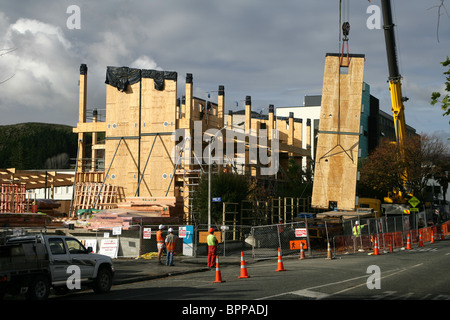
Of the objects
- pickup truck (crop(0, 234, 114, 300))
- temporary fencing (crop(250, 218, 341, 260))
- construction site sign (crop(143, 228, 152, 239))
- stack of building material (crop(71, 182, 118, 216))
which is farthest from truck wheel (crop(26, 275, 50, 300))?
stack of building material (crop(71, 182, 118, 216))

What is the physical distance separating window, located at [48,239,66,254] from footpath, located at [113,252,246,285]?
3.96 metres

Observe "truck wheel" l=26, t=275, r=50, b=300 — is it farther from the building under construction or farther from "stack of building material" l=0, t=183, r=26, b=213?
"stack of building material" l=0, t=183, r=26, b=213

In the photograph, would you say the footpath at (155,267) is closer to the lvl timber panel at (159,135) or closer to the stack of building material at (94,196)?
the lvl timber panel at (159,135)

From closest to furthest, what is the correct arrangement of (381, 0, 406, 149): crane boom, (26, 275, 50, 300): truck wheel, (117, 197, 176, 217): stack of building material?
(26, 275, 50, 300): truck wheel
(117, 197, 176, 217): stack of building material
(381, 0, 406, 149): crane boom

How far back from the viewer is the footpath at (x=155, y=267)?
806 inches

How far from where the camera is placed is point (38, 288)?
1403cm

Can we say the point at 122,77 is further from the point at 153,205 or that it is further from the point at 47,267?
the point at 47,267

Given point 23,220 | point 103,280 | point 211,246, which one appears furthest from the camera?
point 23,220

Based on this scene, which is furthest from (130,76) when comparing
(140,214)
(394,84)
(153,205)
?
(394,84)

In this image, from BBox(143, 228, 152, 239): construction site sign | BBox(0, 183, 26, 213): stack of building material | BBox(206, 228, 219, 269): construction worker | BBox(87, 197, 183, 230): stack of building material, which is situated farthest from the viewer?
BBox(0, 183, 26, 213): stack of building material

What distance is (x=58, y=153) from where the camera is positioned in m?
155

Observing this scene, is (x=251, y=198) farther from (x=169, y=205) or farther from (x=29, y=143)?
(x=29, y=143)

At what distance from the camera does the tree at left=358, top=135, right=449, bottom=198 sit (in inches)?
2012

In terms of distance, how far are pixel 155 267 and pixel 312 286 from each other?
34.2ft
